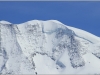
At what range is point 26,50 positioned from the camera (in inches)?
3009

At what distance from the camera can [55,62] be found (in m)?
74.4

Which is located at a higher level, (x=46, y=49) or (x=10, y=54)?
(x=46, y=49)

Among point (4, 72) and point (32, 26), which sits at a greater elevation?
point (32, 26)

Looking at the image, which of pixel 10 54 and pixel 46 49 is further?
pixel 46 49

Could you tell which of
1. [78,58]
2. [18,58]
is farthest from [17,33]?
[78,58]

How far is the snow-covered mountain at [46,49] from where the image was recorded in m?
71.5

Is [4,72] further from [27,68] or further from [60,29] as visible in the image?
[60,29]

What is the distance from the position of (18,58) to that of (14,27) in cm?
708

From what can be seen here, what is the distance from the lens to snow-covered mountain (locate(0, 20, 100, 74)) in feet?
235

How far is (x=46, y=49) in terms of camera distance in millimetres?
76750

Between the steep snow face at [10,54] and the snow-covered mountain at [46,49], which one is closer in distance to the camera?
the steep snow face at [10,54]

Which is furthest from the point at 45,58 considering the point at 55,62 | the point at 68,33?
the point at 68,33

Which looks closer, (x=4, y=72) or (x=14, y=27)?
(x=4, y=72)

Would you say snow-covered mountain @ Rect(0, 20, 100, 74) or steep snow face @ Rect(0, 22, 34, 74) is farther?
snow-covered mountain @ Rect(0, 20, 100, 74)
